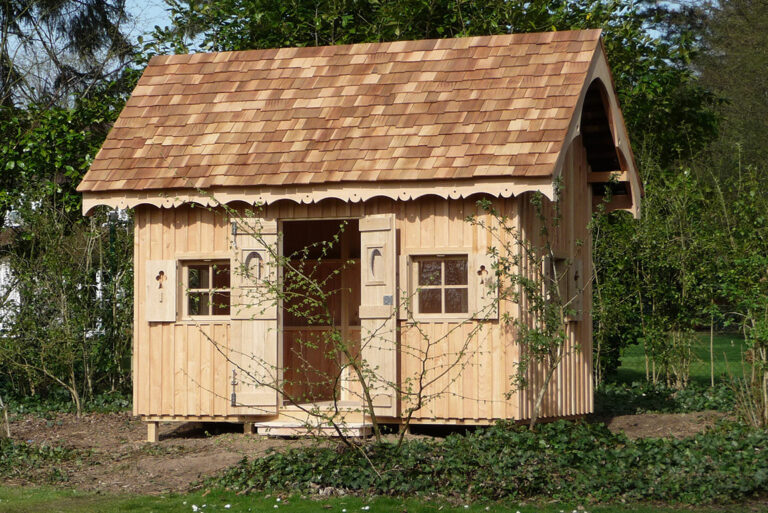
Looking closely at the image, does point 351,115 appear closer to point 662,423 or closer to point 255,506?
point 255,506

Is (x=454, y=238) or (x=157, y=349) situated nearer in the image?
(x=454, y=238)

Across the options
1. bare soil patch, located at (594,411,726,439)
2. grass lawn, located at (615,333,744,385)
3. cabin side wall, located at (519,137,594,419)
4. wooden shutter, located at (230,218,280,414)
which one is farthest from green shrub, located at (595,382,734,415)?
wooden shutter, located at (230,218,280,414)

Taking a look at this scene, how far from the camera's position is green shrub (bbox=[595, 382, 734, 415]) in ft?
47.9

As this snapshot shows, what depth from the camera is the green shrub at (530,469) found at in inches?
359

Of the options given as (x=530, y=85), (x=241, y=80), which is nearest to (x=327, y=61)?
→ (x=241, y=80)

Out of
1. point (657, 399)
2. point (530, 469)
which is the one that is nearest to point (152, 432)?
point (530, 469)

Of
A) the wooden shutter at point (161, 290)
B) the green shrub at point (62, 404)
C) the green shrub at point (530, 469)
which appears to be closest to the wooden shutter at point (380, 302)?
the green shrub at point (530, 469)

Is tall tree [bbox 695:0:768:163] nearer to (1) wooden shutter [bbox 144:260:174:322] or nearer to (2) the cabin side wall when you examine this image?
(2) the cabin side wall

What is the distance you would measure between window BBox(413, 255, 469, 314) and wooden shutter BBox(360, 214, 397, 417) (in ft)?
1.03

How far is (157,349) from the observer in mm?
12438

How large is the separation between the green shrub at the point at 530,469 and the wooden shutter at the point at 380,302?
1.26 meters

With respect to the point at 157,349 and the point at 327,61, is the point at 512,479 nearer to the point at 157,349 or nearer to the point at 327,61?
the point at 157,349

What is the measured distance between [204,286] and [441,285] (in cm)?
286

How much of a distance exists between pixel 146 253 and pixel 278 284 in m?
2.65
